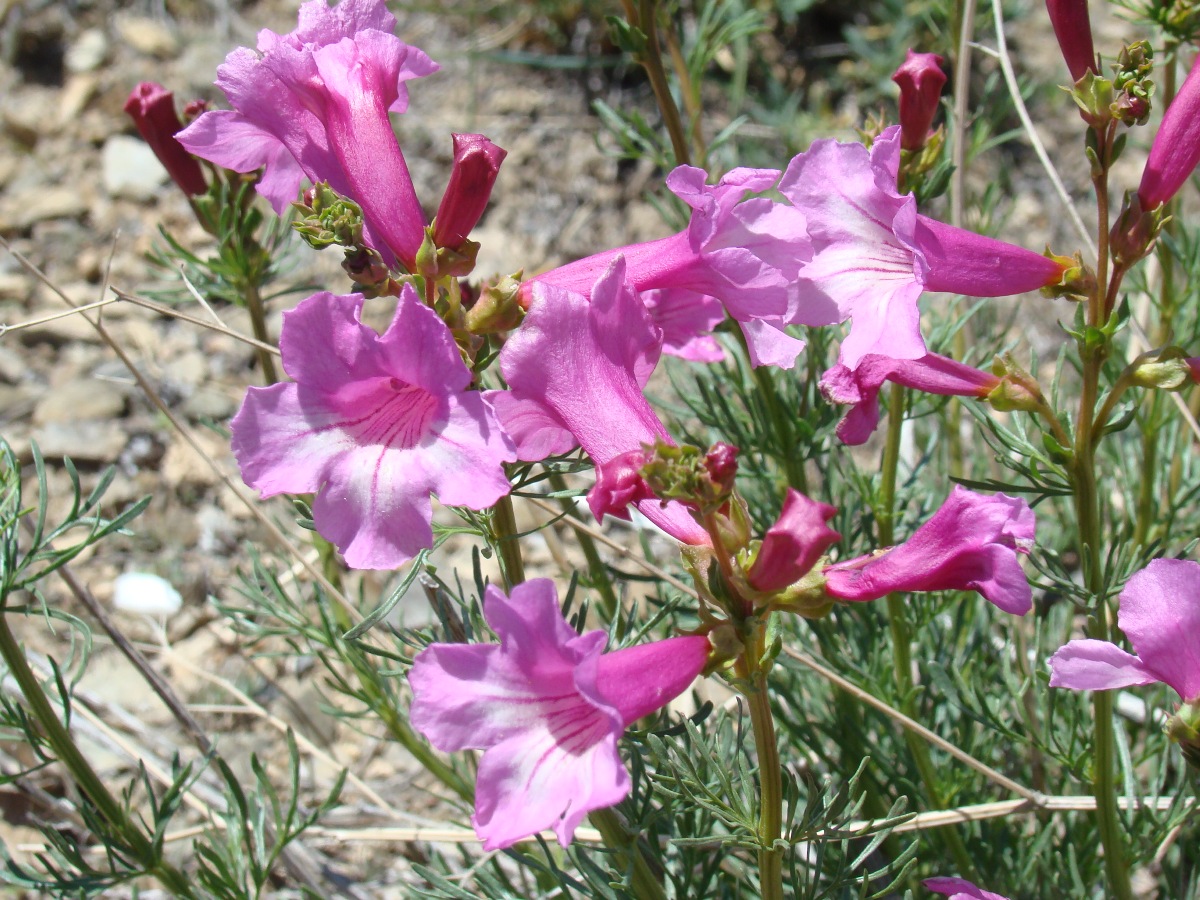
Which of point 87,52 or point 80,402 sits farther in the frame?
point 87,52

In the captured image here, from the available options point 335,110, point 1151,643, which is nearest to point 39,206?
point 335,110

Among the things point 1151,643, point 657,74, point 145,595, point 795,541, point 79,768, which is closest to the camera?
point 795,541

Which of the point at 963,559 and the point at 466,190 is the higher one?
the point at 466,190

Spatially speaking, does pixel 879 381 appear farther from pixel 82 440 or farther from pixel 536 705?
pixel 82 440

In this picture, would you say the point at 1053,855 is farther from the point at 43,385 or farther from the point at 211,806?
the point at 43,385

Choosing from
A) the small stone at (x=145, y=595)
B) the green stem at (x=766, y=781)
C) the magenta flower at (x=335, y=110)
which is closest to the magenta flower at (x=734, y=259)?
the magenta flower at (x=335, y=110)

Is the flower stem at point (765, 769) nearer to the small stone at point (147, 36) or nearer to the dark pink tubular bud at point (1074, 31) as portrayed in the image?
the dark pink tubular bud at point (1074, 31)

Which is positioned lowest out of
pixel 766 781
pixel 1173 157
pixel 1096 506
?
pixel 766 781

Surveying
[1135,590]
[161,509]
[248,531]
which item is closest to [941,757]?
[1135,590]

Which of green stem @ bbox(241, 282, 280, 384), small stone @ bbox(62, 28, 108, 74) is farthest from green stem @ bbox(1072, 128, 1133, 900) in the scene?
small stone @ bbox(62, 28, 108, 74)
